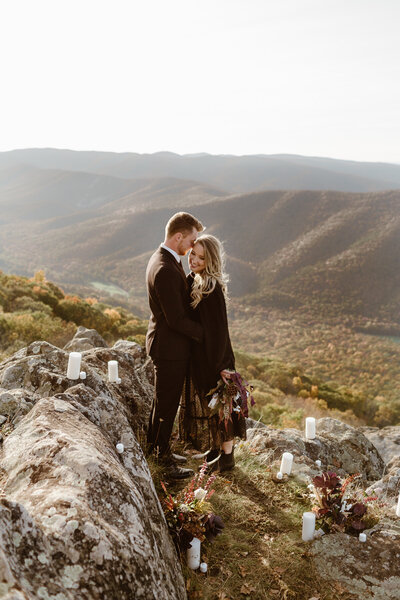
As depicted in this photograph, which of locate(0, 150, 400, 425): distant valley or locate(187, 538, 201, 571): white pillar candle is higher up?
locate(187, 538, 201, 571): white pillar candle

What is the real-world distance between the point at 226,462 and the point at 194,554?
143 cm

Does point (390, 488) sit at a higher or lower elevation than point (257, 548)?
lower

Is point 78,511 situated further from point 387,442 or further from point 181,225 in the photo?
point 387,442

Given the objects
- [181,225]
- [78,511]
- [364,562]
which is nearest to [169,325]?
[181,225]

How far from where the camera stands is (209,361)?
3.93 meters

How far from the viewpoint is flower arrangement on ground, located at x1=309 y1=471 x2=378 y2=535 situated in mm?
3375

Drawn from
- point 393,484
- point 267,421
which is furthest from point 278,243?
point 393,484

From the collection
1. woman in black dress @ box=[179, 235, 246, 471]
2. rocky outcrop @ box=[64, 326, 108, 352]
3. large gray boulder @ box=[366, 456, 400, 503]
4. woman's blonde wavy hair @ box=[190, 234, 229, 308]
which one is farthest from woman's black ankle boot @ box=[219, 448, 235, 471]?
rocky outcrop @ box=[64, 326, 108, 352]

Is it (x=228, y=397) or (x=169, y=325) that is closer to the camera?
(x=169, y=325)

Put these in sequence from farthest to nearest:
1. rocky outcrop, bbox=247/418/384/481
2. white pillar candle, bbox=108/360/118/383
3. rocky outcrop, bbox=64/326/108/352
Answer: rocky outcrop, bbox=64/326/108/352, rocky outcrop, bbox=247/418/384/481, white pillar candle, bbox=108/360/118/383

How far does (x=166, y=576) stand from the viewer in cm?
212

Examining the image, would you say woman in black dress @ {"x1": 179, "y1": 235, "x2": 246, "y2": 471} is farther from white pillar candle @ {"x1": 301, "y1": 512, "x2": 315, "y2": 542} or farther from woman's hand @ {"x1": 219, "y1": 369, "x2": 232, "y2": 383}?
white pillar candle @ {"x1": 301, "y1": 512, "x2": 315, "y2": 542}

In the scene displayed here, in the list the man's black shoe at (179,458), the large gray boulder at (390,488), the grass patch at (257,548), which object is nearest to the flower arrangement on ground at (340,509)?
the grass patch at (257,548)

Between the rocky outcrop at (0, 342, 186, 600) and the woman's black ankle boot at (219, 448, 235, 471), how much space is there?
1.45m
